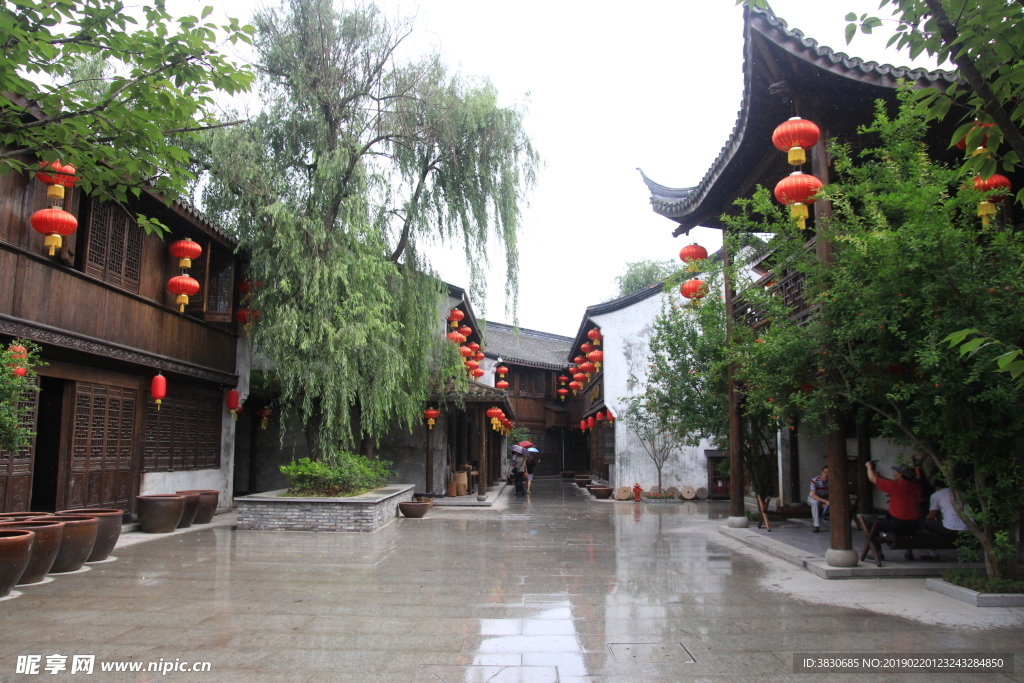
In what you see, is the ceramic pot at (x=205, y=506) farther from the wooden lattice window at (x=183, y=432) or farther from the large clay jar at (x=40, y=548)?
the large clay jar at (x=40, y=548)

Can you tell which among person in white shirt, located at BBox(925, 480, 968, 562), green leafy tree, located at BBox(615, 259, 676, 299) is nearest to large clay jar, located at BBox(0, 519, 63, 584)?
person in white shirt, located at BBox(925, 480, 968, 562)

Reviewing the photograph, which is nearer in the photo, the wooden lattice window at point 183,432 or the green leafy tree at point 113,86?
the green leafy tree at point 113,86

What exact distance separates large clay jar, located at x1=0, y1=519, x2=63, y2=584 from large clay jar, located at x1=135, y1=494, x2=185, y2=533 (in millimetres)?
3897

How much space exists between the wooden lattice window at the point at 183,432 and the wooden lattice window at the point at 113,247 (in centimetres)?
228

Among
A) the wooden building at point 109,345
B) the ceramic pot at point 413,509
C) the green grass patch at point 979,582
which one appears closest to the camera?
the green grass patch at point 979,582

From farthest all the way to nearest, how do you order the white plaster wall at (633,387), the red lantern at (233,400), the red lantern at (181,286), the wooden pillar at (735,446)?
the white plaster wall at (633,387), the red lantern at (233,400), the wooden pillar at (735,446), the red lantern at (181,286)

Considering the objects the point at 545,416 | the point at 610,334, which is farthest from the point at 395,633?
the point at 545,416

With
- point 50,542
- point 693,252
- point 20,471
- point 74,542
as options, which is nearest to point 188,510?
point 20,471

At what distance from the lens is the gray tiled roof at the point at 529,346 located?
31156 mm

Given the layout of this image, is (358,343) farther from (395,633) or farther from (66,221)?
(395,633)

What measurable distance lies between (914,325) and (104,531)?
A: 832cm

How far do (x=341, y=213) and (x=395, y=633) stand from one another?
328 inches

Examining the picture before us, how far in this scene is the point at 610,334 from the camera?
21.8 meters

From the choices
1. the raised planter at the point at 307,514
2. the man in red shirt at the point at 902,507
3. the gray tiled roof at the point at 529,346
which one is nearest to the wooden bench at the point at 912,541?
the man in red shirt at the point at 902,507
